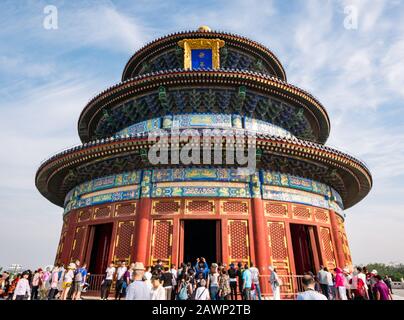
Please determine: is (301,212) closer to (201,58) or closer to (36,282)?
(201,58)

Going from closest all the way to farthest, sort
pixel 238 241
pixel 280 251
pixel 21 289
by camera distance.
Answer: pixel 21 289 → pixel 238 241 → pixel 280 251

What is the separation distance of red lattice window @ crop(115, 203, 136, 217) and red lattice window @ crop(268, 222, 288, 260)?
644cm

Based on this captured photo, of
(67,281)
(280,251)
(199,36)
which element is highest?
(199,36)

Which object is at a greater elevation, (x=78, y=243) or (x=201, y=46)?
(x=201, y=46)

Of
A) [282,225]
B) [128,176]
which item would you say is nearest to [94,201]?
[128,176]

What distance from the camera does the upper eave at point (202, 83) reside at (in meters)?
15.4

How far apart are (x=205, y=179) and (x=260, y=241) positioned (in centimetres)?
369

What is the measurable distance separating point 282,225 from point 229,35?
43.1 feet

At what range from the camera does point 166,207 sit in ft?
42.8

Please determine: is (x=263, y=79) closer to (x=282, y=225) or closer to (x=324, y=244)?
(x=282, y=225)

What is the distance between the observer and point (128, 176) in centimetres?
1414

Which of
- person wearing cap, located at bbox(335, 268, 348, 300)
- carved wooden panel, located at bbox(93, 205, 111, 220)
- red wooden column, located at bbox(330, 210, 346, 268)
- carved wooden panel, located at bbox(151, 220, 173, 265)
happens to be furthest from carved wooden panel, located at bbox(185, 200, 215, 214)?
red wooden column, located at bbox(330, 210, 346, 268)

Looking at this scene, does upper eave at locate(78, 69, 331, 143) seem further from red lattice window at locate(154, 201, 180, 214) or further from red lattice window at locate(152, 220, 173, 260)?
red lattice window at locate(152, 220, 173, 260)

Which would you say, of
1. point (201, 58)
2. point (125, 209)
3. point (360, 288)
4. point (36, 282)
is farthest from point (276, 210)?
point (201, 58)
